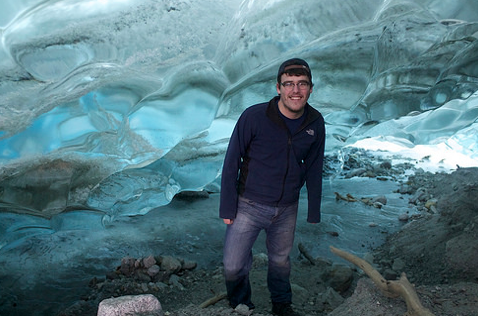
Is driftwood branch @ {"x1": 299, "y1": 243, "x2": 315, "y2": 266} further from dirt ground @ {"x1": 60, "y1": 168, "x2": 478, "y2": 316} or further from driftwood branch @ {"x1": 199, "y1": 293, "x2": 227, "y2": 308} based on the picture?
driftwood branch @ {"x1": 199, "y1": 293, "x2": 227, "y2": 308}

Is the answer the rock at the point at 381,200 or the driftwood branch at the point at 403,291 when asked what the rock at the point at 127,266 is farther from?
the rock at the point at 381,200

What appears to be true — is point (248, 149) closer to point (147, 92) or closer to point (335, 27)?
point (147, 92)

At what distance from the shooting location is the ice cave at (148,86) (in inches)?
113

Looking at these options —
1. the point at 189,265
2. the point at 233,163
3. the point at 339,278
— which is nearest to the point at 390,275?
the point at 339,278

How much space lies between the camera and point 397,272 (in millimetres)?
3912

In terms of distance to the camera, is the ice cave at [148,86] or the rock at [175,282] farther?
the rock at [175,282]

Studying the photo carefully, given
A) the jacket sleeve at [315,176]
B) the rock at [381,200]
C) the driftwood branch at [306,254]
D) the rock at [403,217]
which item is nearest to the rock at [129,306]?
the jacket sleeve at [315,176]

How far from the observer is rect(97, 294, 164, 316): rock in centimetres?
189

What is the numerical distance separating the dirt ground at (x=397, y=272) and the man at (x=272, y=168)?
402mm

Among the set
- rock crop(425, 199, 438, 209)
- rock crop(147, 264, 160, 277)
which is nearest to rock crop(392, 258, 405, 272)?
rock crop(147, 264, 160, 277)

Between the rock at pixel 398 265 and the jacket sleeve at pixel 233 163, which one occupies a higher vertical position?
the jacket sleeve at pixel 233 163

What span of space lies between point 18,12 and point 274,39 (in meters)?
1.70

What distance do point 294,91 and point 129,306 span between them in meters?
1.33

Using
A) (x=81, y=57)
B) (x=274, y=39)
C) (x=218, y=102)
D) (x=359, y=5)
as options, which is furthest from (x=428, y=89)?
(x=81, y=57)
